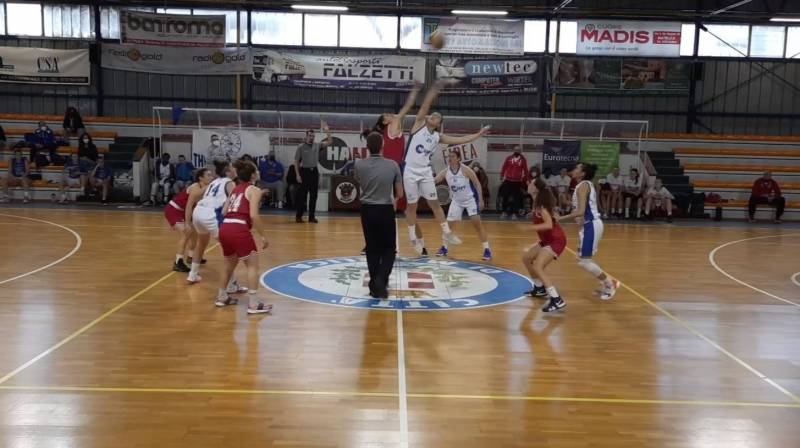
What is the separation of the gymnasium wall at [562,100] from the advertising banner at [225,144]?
19.5ft

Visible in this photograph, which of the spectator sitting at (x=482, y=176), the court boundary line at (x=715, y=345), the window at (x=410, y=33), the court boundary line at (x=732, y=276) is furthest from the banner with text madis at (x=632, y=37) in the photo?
the court boundary line at (x=715, y=345)

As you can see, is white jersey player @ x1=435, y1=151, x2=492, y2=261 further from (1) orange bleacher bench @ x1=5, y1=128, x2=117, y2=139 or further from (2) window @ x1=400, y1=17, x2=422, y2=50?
(1) orange bleacher bench @ x1=5, y1=128, x2=117, y2=139

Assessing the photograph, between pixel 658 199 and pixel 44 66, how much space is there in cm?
2036

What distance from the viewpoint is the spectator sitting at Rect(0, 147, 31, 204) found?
17.3 meters

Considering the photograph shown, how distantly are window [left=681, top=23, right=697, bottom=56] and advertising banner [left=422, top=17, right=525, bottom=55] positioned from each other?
684cm

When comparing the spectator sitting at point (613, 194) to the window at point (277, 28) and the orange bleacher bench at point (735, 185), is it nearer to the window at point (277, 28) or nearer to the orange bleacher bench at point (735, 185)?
the orange bleacher bench at point (735, 185)

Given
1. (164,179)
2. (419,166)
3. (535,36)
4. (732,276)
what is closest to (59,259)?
(419,166)

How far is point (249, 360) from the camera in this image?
204 inches

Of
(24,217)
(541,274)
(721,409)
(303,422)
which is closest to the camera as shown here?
(303,422)

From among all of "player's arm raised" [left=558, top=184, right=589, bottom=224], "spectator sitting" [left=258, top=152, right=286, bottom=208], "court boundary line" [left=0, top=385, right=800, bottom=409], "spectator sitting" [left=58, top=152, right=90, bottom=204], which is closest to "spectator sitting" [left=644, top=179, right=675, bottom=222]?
"spectator sitting" [left=258, top=152, right=286, bottom=208]

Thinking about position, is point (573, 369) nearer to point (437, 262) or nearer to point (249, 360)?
point (249, 360)

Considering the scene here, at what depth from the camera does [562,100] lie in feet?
77.6

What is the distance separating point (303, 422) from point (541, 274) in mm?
3689

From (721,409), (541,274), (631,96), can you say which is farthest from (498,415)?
(631,96)
